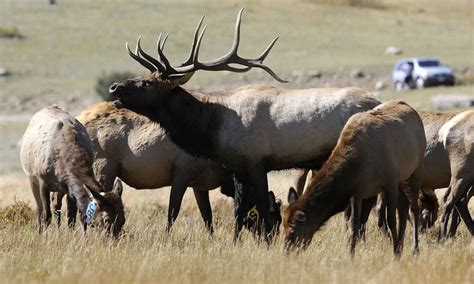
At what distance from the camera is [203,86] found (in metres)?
53.4

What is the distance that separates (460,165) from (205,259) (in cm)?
555

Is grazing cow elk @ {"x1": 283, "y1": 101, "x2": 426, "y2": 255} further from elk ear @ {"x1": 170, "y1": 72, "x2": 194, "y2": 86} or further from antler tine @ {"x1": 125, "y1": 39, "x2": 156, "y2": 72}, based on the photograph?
antler tine @ {"x1": 125, "y1": 39, "x2": 156, "y2": 72}

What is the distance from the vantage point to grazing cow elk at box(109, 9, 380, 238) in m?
15.3

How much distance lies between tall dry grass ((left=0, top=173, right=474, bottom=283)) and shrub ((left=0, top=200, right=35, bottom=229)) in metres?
1.23

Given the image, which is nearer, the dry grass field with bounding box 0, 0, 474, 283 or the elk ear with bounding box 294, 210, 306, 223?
the dry grass field with bounding box 0, 0, 474, 283

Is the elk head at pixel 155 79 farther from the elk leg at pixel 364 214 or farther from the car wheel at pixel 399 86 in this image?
the car wheel at pixel 399 86

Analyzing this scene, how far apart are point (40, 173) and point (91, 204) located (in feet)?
6.04

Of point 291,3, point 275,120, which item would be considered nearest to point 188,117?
point 275,120

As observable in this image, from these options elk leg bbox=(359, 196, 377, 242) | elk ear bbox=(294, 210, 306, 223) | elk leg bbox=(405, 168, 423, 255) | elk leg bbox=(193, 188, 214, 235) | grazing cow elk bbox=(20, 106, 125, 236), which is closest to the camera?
elk ear bbox=(294, 210, 306, 223)

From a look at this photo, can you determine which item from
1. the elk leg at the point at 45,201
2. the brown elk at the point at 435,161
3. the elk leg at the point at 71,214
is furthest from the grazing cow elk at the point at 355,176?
the elk leg at the point at 45,201

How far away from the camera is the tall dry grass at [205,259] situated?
1116cm

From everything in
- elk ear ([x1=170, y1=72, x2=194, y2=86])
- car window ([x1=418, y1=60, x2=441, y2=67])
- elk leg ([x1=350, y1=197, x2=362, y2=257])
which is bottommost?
car window ([x1=418, y1=60, x2=441, y2=67])

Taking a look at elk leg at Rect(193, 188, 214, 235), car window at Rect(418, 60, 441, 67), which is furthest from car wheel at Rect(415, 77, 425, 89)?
elk leg at Rect(193, 188, 214, 235)

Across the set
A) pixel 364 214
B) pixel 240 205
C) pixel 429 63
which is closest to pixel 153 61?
pixel 240 205
